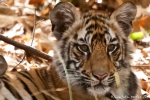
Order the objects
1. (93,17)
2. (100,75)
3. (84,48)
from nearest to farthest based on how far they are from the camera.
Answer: (100,75) < (84,48) < (93,17)

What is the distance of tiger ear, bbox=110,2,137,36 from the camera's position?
9.46ft

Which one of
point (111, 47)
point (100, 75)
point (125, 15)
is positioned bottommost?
point (100, 75)

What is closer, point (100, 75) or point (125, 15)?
point (100, 75)

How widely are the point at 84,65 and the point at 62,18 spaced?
1.18ft

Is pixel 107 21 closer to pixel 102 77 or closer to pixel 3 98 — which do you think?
pixel 102 77

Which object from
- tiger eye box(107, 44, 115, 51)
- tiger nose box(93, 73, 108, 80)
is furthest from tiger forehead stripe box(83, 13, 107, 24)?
tiger nose box(93, 73, 108, 80)

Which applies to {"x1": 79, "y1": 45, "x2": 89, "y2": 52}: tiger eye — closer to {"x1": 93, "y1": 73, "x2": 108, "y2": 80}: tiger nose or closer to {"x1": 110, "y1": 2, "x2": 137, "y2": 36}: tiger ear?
{"x1": 93, "y1": 73, "x2": 108, "y2": 80}: tiger nose

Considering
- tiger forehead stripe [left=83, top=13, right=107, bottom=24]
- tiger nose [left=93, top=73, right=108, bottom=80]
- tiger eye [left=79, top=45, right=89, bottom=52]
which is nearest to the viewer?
tiger nose [left=93, top=73, right=108, bottom=80]

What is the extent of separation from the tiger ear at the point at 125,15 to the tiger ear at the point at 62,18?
246mm

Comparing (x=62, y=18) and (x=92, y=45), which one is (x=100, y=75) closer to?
(x=92, y=45)

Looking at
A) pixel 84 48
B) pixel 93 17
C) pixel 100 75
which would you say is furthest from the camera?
pixel 93 17

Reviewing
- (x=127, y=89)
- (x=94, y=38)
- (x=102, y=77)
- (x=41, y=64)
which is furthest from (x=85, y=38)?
(x=41, y=64)

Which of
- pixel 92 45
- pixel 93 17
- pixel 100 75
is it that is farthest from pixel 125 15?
pixel 100 75

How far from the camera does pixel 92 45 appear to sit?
2672 millimetres
